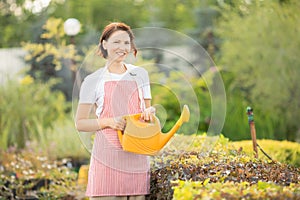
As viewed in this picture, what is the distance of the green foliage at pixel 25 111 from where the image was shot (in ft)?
30.9

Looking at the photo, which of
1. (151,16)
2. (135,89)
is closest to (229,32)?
(151,16)

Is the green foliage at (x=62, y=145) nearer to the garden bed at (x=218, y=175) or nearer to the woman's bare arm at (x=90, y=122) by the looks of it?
the garden bed at (x=218, y=175)

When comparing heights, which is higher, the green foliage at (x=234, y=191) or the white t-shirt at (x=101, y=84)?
the white t-shirt at (x=101, y=84)

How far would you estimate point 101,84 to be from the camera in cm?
371

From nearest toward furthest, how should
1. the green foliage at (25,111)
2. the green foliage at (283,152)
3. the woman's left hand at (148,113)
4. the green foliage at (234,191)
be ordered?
the green foliage at (234,191) < the woman's left hand at (148,113) < the green foliage at (283,152) < the green foliage at (25,111)

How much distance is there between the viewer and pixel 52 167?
7.59 meters

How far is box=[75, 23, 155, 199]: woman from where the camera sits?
12.1 feet

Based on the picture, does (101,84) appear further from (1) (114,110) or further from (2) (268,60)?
(2) (268,60)

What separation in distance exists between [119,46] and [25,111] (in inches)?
250

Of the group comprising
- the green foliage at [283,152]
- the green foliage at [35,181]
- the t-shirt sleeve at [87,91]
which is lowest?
the green foliage at [35,181]

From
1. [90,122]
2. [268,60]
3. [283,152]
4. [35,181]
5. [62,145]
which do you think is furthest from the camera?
[268,60]

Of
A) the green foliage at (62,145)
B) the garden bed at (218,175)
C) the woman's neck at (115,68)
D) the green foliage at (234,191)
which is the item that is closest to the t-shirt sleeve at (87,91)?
the woman's neck at (115,68)

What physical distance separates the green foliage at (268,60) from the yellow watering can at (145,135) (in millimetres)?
5849

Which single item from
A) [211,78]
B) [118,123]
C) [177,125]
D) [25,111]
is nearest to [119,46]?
[118,123]
